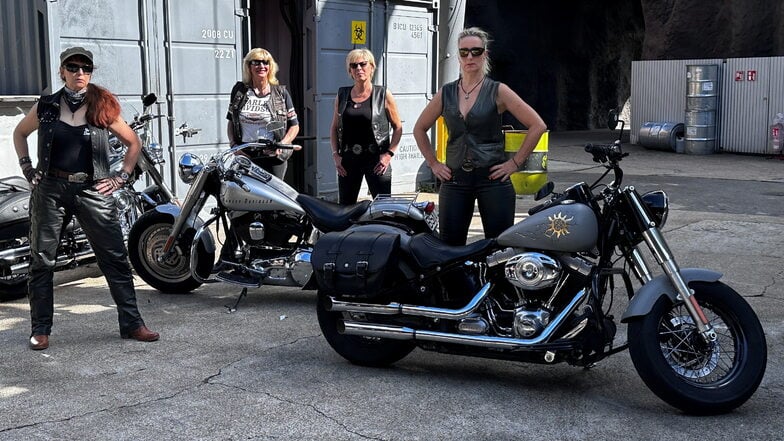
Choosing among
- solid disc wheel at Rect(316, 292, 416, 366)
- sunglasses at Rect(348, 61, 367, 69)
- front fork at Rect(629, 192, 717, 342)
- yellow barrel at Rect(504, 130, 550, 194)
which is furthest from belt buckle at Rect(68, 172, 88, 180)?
yellow barrel at Rect(504, 130, 550, 194)

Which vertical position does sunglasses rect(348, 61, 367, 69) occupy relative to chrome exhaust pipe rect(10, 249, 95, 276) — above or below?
above

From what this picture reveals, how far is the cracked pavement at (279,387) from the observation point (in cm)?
423

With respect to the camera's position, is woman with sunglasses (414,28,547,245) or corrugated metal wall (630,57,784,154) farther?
corrugated metal wall (630,57,784,154)

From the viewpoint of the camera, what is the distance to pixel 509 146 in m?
11.8

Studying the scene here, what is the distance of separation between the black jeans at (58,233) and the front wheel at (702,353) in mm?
3017

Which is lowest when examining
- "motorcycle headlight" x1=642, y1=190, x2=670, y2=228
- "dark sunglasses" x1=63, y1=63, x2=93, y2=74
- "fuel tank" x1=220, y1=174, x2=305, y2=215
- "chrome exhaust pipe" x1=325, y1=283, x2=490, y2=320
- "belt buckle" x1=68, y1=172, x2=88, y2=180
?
"chrome exhaust pipe" x1=325, y1=283, x2=490, y2=320

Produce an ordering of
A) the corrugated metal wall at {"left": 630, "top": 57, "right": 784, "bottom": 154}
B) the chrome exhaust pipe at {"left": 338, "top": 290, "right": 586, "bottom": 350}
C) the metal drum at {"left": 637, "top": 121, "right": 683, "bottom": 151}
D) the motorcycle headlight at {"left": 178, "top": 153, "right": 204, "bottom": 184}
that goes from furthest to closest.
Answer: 1. the metal drum at {"left": 637, "top": 121, "right": 683, "bottom": 151}
2. the corrugated metal wall at {"left": 630, "top": 57, "right": 784, "bottom": 154}
3. the motorcycle headlight at {"left": 178, "top": 153, "right": 204, "bottom": 184}
4. the chrome exhaust pipe at {"left": 338, "top": 290, "right": 586, "bottom": 350}

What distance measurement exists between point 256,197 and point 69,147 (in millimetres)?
→ 1374

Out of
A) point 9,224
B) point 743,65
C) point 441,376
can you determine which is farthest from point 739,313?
point 743,65

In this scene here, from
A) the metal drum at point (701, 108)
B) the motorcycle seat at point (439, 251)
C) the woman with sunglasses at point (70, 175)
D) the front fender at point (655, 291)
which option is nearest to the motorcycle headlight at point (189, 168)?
the woman with sunglasses at point (70, 175)

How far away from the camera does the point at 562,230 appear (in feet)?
15.0

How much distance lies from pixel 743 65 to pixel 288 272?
13683mm

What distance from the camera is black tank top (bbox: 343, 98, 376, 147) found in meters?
7.09

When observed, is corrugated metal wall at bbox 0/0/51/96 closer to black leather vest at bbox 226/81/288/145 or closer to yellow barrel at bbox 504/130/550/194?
black leather vest at bbox 226/81/288/145
